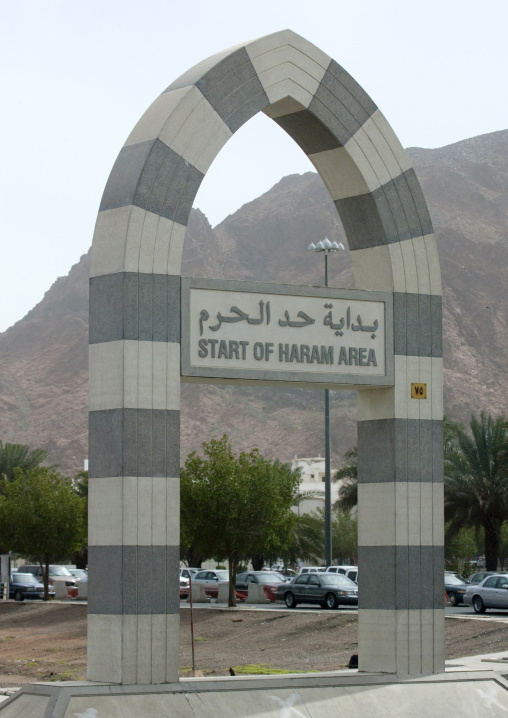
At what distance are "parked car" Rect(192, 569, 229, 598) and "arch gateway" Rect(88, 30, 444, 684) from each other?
32907 mm

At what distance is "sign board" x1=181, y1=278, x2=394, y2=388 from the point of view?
12617 mm

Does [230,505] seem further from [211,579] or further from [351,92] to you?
[351,92]

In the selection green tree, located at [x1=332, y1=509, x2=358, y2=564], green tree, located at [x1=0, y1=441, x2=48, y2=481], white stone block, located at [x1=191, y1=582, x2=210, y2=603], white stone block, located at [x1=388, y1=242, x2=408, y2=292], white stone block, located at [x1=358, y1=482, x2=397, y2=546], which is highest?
white stone block, located at [x1=388, y1=242, x2=408, y2=292]

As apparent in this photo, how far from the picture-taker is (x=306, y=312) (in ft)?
43.7

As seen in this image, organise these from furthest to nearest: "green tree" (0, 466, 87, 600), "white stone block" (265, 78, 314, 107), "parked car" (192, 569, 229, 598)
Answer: "parked car" (192, 569, 229, 598) < "green tree" (0, 466, 87, 600) < "white stone block" (265, 78, 314, 107)

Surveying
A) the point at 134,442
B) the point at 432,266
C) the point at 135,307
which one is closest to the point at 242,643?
the point at 432,266

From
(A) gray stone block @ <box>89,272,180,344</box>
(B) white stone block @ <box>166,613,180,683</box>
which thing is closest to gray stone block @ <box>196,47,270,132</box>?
(A) gray stone block @ <box>89,272,180,344</box>

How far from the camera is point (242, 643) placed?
102ft

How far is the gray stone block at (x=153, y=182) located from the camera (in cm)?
1240

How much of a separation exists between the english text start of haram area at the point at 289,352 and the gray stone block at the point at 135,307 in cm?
47

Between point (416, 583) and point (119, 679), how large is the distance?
389 cm

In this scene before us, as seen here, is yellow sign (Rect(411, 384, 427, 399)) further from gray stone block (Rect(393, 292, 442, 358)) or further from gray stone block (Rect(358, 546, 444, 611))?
gray stone block (Rect(358, 546, 444, 611))

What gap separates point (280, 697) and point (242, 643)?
19.4 metres

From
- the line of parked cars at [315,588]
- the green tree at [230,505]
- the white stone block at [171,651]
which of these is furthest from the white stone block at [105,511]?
the green tree at [230,505]
